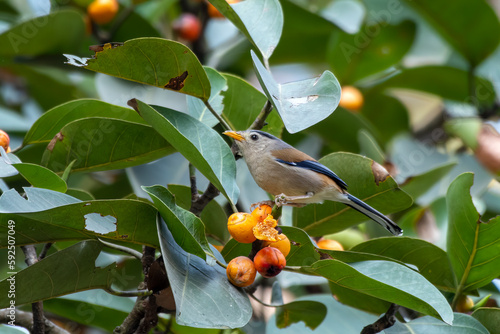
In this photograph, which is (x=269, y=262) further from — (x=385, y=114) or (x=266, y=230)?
(x=385, y=114)

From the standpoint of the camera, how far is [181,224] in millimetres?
1593

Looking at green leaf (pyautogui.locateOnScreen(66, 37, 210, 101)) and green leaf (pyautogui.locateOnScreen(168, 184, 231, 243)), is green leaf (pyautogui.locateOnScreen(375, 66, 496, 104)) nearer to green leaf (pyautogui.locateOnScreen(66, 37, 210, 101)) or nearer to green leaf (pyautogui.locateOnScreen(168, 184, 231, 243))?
green leaf (pyautogui.locateOnScreen(168, 184, 231, 243))

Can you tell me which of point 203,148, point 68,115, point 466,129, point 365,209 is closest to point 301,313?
point 365,209

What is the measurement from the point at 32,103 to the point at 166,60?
8.56 ft

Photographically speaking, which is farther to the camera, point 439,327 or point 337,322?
point 337,322

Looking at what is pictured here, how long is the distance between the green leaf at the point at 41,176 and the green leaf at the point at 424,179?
171 centimetres

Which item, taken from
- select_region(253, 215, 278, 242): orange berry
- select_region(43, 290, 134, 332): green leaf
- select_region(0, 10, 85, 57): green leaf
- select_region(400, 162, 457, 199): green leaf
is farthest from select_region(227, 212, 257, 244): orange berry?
select_region(0, 10, 85, 57): green leaf

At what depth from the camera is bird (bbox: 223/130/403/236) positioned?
2.20 meters

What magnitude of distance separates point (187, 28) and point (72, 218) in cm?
251

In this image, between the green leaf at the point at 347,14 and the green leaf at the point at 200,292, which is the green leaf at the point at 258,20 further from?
the green leaf at the point at 347,14

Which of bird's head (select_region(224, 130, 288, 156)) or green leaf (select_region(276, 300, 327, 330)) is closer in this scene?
green leaf (select_region(276, 300, 327, 330))

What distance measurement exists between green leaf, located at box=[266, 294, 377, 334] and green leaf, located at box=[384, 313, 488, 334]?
0.32 meters

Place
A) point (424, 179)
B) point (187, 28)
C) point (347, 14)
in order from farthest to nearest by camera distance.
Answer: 1. point (347, 14)
2. point (187, 28)
3. point (424, 179)

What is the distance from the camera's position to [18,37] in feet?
10.3
